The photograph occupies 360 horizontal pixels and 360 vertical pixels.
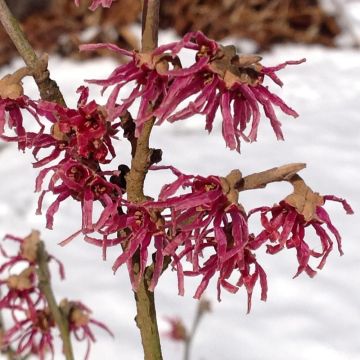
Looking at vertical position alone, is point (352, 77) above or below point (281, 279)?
Result: above

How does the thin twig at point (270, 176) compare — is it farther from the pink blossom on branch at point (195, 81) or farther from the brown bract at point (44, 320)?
the brown bract at point (44, 320)

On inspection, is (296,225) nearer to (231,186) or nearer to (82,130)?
(231,186)

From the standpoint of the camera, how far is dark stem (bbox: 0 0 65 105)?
81cm

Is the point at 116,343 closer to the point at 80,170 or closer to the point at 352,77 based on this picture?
the point at 80,170

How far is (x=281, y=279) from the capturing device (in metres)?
2.77

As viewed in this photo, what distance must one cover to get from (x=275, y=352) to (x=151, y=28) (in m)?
1.70

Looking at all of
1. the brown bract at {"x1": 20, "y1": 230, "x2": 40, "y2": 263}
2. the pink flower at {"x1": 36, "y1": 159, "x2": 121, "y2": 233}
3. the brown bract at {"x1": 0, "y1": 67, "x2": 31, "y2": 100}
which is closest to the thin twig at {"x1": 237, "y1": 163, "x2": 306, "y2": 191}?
the pink flower at {"x1": 36, "y1": 159, "x2": 121, "y2": 233}

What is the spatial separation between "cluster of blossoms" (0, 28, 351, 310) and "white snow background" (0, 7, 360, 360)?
148 centimetres

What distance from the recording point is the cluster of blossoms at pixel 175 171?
0.74 metres

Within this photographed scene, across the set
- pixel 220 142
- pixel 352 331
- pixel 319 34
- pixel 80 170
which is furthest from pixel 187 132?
pixel 80 170

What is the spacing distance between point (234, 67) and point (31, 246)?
0.48 meters

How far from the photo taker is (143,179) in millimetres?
827

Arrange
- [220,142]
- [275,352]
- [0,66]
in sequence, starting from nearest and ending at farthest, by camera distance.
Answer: [275,352] < [220,142] < [0,66]

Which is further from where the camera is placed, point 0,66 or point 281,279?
point 0,66
